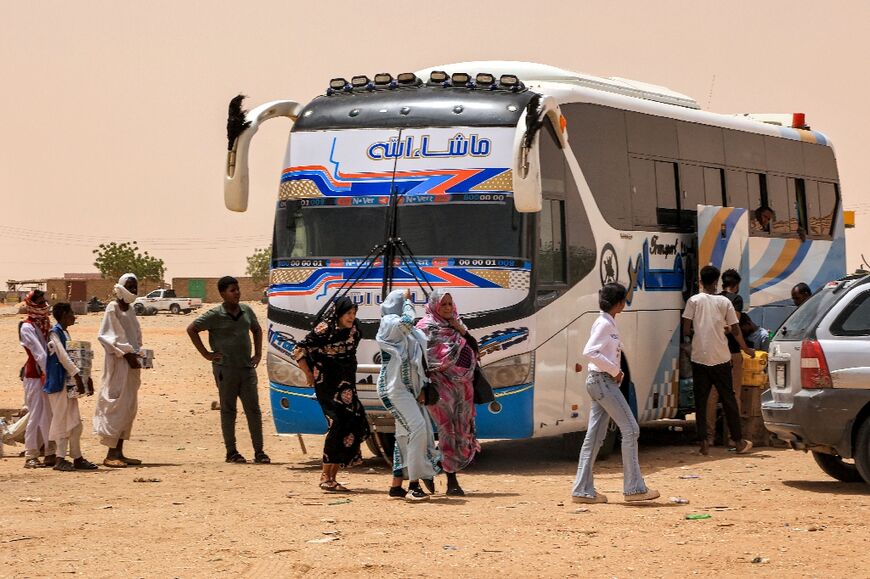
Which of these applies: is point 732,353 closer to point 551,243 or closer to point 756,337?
point 756,337

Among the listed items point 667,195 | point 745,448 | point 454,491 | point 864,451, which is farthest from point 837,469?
point 667,195

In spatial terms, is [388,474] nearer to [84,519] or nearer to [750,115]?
[84,519]

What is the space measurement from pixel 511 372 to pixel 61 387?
4.39 meters

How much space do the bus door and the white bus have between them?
0.28 ft

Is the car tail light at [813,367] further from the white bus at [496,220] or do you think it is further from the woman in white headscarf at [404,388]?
the woman in white headscarf at [404,388]

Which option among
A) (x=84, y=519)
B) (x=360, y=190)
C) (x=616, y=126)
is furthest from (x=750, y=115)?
(x=84, y=519)

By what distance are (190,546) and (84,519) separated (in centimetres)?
175

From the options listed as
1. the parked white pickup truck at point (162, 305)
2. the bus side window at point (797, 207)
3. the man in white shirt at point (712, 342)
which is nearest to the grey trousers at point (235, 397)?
the man in white shirt at point (712, 342)

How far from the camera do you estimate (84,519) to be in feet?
37.2

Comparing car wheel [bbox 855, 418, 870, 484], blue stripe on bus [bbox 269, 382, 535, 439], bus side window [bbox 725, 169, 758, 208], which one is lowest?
car wheel [bbox 855, 418, 870, 484]

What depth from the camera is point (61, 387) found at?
15312mm

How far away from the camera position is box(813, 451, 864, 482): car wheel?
13609 mm

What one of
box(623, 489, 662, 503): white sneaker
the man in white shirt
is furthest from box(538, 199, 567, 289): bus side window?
box(623, 489, 662, 503): white sneaker

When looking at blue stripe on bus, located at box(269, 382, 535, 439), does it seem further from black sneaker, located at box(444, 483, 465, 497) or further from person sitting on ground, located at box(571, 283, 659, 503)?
person sitting on ground, located at box(571, 283, 659, 503)
